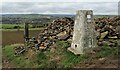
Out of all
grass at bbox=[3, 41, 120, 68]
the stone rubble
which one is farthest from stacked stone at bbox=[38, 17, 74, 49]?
grass at bbox=[3, 41, 120, 68]

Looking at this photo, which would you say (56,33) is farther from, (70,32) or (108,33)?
(108,33)

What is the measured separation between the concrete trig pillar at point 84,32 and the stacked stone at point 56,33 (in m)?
2.96

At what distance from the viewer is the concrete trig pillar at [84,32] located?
17.1 metres

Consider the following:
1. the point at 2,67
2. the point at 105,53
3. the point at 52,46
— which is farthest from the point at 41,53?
the point at 105,53

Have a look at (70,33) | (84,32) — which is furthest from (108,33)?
(84,32)

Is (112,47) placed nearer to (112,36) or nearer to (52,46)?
(112,36)

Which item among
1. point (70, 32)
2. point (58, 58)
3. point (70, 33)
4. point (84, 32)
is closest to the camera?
point (84, 32)

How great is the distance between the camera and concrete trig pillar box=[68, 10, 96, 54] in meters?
17.1

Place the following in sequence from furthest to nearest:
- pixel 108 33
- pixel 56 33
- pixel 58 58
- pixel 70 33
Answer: pixel 56 33 → pixel 70 33 → pixel 108 33 → pixel 58 58

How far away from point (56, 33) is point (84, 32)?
5089 mm

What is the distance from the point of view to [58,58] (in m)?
17.8

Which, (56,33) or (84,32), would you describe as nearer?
(84,32)

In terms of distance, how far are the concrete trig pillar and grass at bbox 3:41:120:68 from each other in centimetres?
55

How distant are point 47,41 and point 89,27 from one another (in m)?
4.52
